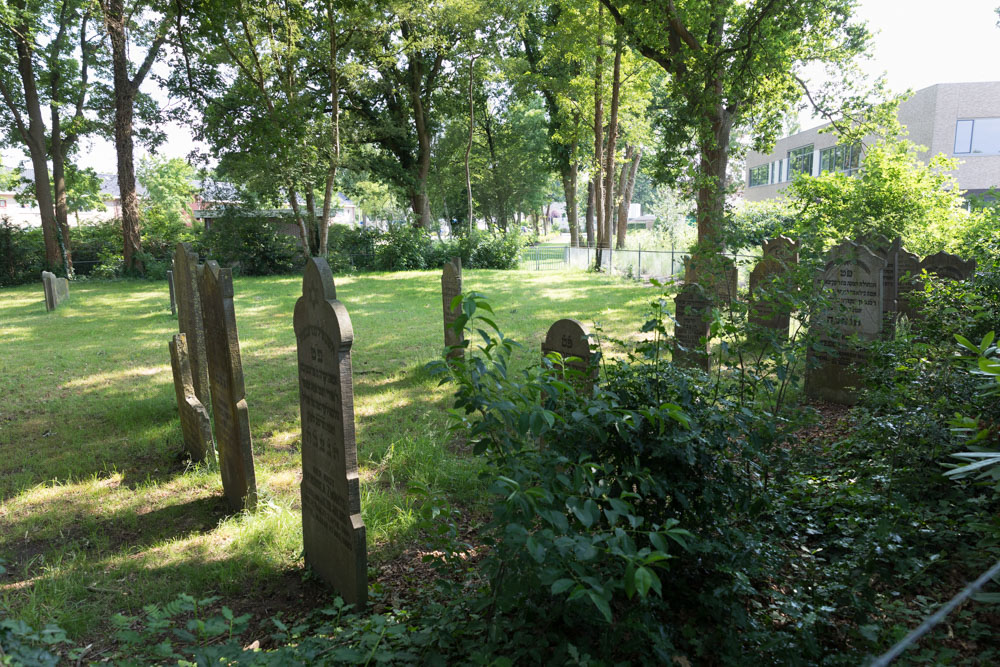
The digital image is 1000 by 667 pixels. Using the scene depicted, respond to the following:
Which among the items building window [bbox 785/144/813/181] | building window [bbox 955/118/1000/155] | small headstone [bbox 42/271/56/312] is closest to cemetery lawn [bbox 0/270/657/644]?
small headstone [bbox 42/271/56/312]

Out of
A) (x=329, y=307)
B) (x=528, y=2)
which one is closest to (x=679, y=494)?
(x=329, y=307)

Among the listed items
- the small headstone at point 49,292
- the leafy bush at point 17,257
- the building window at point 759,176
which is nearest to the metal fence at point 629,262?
the small headstone at point 49,292

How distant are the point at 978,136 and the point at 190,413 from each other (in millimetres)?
35870

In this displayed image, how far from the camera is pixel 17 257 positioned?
951 inches

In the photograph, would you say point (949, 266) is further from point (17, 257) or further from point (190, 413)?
point (17, 257)

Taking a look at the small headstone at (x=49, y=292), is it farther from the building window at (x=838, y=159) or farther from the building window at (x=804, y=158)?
the building window at (x=804, y=158)

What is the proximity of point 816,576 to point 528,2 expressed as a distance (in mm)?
27029

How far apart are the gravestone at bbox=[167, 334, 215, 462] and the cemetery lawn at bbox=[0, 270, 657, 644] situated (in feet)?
0.70

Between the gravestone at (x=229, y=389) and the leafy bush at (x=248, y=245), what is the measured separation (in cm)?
2293

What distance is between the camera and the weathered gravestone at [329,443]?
10.9 ft

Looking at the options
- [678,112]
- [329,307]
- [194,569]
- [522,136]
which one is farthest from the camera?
[522,136]

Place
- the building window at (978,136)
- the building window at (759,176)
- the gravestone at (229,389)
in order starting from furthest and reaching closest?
the building window at (759,176) < the building window at (978,136) < the gravestone at (229,389)

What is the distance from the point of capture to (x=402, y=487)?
4922 millimetres

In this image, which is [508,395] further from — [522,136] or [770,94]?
[522,136]
